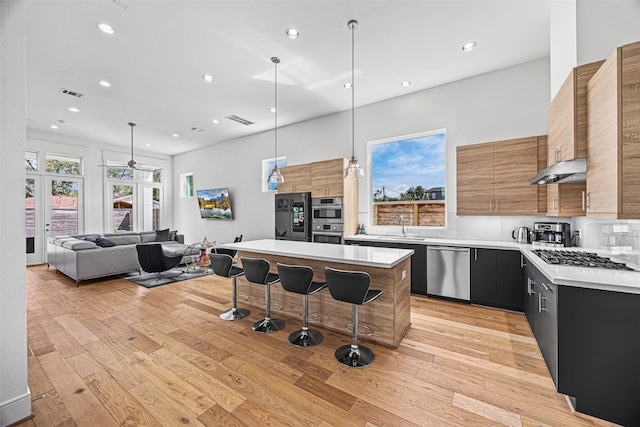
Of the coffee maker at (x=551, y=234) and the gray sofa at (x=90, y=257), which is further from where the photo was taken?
the gray sofa at (x=90, y=257)

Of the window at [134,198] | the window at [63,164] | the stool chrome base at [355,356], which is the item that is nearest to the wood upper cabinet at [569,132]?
the stool chrome base at [355,356]

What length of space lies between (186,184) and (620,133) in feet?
33.8

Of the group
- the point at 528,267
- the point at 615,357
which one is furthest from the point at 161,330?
the point at 528,267

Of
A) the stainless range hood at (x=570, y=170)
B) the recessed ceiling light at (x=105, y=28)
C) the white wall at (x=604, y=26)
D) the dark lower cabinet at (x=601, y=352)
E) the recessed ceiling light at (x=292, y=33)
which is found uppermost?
the recessed ceiling light at (x=105, y=28)

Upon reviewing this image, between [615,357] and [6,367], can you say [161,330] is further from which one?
[615,357]

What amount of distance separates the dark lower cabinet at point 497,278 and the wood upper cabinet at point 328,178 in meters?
2.49

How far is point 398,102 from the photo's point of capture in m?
4.95

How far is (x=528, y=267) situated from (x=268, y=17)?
404 cm

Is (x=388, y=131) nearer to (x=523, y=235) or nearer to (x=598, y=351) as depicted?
(x=523, y=235)

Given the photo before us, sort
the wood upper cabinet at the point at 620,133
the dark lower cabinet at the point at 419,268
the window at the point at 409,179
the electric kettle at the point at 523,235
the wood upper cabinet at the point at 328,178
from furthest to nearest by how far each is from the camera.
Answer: the wood upper cabinet at the point at 328,178
the window at the point at 409,179
the dark lower cabinet at the point at 419,268
the electric kettle at the point at 523,235
the wood upper cabinet at the point at 620,133

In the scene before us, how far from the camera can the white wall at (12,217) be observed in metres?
1.74

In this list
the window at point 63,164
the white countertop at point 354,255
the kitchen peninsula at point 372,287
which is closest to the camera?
the white countertop at point 354,255

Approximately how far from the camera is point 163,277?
5.50 m

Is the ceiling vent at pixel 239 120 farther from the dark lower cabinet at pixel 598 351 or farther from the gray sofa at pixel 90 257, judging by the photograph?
the dark lower cabinet at pixel 598 351
